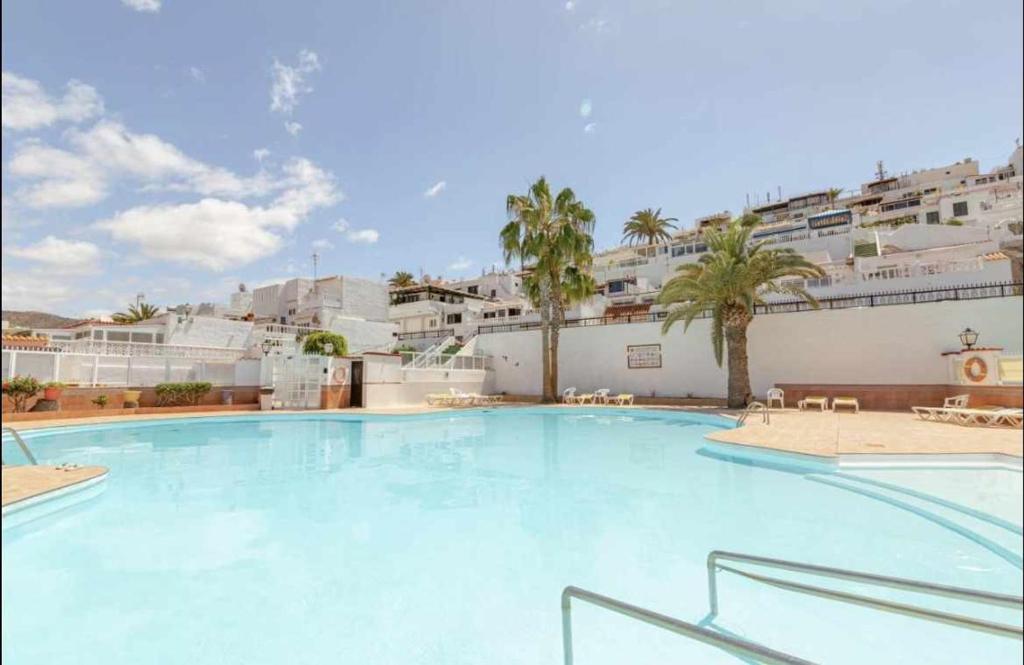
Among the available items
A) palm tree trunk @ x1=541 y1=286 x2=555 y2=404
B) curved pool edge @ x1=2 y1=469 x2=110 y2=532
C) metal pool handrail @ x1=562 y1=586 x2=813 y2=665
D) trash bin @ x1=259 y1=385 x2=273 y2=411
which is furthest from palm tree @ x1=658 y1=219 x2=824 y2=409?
curved pool edge @ x1=2 y1=469 x2=110 y2=532

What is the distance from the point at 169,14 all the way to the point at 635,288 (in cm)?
3418

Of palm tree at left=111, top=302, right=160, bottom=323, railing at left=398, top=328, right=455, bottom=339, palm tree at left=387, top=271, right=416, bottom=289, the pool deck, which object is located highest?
palm tree at left=387, top=271, right=416, bottom=289

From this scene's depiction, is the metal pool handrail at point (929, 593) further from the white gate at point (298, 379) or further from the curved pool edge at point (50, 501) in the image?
the white gate at point (298, 379)

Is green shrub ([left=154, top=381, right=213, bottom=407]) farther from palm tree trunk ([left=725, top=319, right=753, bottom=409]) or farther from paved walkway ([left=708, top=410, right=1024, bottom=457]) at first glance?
palm tree trunk ([left=725, top=319, right=753, bottom=409])

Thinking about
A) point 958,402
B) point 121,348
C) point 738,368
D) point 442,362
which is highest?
point 121,348

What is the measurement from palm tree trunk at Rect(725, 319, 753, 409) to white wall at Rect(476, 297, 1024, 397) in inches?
87.6

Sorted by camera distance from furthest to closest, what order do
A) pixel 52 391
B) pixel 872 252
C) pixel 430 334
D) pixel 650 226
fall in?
1. pixel 650 226
2. pixel 430 334
3. pixel 872 252
4. pixel 52 391

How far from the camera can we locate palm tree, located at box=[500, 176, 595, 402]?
22516 millimetres

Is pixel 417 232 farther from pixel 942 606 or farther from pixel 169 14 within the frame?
pixel 942 606

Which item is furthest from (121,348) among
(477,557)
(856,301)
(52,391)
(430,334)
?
(856,301)

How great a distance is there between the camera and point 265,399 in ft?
69.1

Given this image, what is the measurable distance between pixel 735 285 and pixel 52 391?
23482 millimetres

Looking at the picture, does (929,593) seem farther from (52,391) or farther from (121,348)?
(121,348)

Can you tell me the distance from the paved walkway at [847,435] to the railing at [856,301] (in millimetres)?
3609
